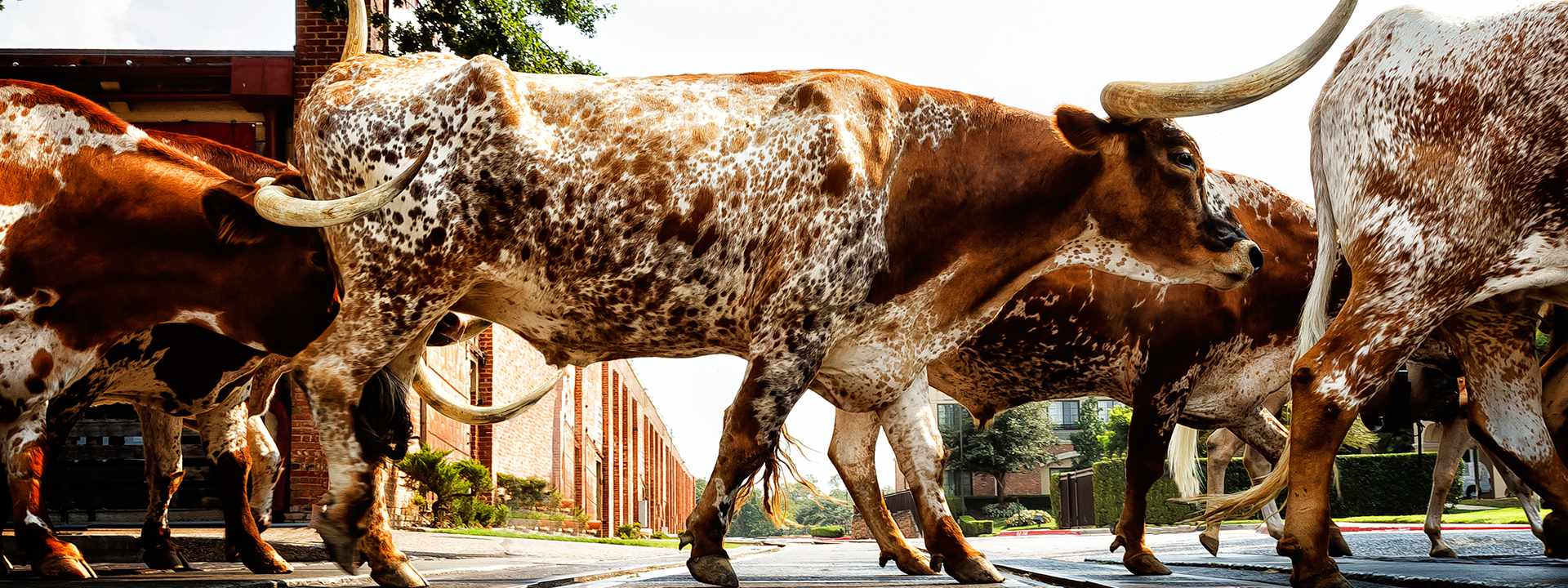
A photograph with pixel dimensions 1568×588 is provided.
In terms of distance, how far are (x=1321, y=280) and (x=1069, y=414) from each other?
298 ft

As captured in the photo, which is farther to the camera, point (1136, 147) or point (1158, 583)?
point (1136, 147)

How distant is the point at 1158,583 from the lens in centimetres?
459

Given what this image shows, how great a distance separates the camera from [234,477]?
21.4ft

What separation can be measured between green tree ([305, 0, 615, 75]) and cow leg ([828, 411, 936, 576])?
31.3 ft

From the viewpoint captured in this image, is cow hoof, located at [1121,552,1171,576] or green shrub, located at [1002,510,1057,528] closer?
cow hoof, located at [1121,552,1171,576]

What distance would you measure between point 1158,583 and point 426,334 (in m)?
2.86

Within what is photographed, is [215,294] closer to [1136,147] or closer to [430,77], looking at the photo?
[430,77]

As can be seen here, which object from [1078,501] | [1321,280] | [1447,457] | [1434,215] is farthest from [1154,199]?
[1078,501]

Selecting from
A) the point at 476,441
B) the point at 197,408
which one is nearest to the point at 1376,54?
the point at 197,408

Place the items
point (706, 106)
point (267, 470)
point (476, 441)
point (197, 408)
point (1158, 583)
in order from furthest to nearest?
point (476, 441), point (267, 470), point (197, 408), point (706, 106), point (1158, 583)

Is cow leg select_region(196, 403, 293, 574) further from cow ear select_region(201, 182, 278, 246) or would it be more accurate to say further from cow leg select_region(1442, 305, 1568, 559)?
cow leg select_region(1442, 305, 1568, 559)

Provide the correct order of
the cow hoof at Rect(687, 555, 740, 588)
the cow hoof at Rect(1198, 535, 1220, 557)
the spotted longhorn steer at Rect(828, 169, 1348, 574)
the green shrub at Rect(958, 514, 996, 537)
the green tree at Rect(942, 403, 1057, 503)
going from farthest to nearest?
the green tree at Rect(942, 403, 1057, 503) < the green shrub at Rect(958, 514, 996, 537) < the cow hoof at Rect(1198, 535, 1220, 557) < the spotted longhorn steer at Rect(828, 169, 1348, 574) < the cow hoof at Rect(687, 555, 740, 588)

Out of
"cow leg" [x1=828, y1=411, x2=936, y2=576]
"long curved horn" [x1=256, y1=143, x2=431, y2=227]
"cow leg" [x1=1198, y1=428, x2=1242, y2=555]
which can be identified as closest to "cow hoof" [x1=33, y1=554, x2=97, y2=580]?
"long curved horn" [x1=256, y1=143, x2=431, y2=227]

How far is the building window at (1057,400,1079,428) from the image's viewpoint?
92.5m
